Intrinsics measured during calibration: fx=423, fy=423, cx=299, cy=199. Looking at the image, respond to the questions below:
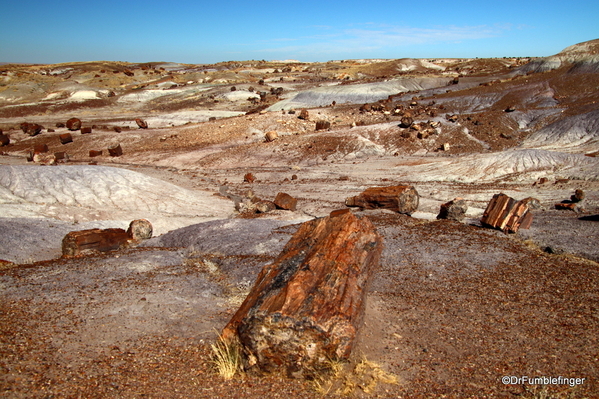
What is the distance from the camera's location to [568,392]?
13.5 ft

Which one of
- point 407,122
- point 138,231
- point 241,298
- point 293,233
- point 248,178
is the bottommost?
point 248,178

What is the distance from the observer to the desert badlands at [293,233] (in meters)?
4.48

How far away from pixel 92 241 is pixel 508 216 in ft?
32.5

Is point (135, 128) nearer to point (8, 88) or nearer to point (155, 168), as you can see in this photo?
point (155, 168)

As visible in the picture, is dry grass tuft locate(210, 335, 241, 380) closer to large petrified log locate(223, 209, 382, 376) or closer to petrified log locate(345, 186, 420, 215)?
large petrified log locate(223, 209, 382, 376)

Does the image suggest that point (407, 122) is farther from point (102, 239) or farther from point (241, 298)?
point (241, 298)

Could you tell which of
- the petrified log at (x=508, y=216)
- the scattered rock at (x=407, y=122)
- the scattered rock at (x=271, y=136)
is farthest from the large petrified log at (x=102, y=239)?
the scattered rock at (x=407, y=122)

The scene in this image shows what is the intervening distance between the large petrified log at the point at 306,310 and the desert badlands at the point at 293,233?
0.28 m

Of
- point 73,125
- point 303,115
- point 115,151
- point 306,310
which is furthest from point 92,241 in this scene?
point 73,125

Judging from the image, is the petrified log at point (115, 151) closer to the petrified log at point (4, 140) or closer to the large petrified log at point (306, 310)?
the petrified log at point (4, 140)

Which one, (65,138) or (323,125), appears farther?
(323,125)

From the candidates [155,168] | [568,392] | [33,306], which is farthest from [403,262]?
[155,168]

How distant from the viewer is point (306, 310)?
4270mm

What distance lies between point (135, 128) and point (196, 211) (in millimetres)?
19025
